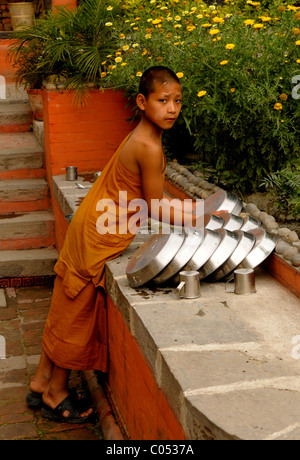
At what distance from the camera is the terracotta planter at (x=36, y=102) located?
22.6 ft

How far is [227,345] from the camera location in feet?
8.12

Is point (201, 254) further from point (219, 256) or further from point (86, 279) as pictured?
point (86, 279)

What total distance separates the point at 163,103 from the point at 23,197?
3.55 meters

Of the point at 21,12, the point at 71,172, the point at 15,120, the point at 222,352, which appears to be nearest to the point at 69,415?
the point at 222,352

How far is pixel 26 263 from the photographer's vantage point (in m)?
5.84

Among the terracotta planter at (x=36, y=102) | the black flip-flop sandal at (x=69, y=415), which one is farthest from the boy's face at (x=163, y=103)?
the terracotta planter at (x=36, y=102)

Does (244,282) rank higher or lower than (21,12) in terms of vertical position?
lower

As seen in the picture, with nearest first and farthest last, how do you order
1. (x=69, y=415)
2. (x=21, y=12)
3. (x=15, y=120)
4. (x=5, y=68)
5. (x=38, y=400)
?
1. (x=69, y=415)
2. (x=38, y=400)
3. (x=15, y=120)
4. (x=5, y=68)
5. (x=21, y=12)

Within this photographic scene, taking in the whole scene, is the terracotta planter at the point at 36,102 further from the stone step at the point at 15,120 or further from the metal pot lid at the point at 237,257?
the metal pot lid at the point at 237,257

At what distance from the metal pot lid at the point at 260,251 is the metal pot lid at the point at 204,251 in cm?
18

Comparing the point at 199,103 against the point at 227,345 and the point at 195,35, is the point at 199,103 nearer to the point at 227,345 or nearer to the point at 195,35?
the point at 195,35

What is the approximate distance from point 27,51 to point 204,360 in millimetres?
5133

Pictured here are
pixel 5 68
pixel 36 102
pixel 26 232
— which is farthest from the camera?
pixel 5 68

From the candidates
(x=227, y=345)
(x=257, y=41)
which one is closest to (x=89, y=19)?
(x=257, y=41)
